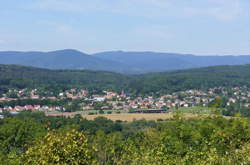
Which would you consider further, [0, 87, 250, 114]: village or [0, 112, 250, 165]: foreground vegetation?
[0, 87, 250, 114]: village

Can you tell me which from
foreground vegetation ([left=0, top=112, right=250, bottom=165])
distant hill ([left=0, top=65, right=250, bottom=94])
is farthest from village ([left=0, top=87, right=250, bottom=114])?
foreground vegetation ([left=0, top=112, right=250, bottom=165])

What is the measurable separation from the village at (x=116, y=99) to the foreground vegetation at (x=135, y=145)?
145 ft

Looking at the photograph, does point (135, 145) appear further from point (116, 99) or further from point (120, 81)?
point (120, 81)

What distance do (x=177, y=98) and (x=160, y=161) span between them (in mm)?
113325

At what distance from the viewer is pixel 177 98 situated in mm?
132125

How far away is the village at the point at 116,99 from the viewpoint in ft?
350

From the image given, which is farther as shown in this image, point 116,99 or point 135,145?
point 116,99

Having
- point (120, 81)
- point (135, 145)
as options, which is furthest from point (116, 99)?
point (135, 145)

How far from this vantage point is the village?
107m

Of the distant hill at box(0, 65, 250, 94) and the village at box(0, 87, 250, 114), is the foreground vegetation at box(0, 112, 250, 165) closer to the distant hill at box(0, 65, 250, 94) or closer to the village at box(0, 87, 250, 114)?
the village at box(0, 87, 250, 114)

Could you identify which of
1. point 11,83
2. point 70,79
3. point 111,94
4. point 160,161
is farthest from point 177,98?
point 160,161

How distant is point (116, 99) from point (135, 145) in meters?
93.8

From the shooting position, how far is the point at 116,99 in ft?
428

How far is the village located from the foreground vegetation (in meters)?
44.0
